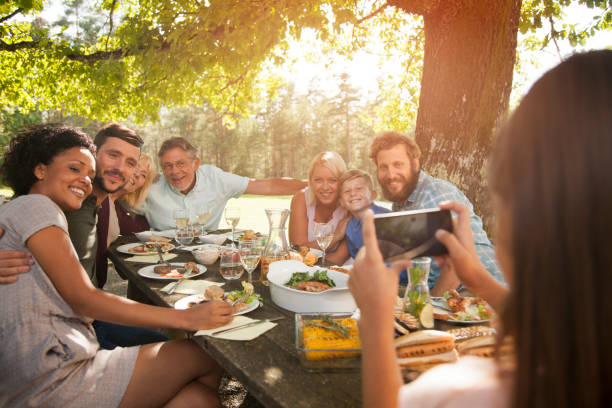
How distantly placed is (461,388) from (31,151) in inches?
98.9

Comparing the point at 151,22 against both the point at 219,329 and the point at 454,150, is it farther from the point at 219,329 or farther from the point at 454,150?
the point at 219,329

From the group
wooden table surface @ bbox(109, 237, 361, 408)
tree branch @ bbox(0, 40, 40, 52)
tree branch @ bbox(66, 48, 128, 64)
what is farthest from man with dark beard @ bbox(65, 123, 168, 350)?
tree branch @ bbox(0, 40, 40, 52)

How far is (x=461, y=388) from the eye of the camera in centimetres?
74

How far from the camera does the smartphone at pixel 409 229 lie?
119 cm

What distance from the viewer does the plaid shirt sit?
295 cm

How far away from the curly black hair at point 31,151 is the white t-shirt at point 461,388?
7.78 ft

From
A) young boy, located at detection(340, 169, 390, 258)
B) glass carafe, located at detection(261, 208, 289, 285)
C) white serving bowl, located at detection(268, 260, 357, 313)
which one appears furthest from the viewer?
young boy, located at detection(340, 169, 390, 258)

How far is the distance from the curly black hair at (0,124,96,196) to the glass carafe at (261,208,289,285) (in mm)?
1329

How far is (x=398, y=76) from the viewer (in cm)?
1105

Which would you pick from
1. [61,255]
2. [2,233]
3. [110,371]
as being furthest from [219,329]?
[2,233]

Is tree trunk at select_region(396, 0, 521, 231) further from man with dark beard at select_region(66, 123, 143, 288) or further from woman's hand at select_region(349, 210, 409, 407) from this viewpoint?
woman's hand at select_region(349, 210, 409, 407)

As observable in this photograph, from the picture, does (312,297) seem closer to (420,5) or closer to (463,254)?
(463,254)

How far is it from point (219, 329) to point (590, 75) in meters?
1.57

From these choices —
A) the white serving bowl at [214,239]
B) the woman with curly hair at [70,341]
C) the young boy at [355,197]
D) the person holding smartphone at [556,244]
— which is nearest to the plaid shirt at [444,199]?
the young boy at [355,197]
